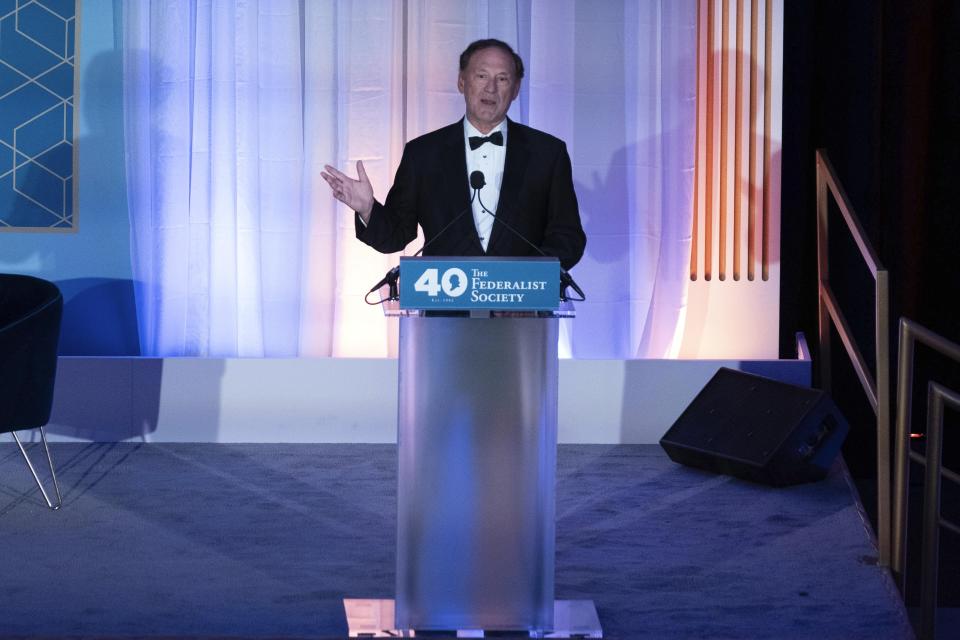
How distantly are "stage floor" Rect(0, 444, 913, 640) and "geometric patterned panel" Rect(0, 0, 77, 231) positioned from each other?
118cm

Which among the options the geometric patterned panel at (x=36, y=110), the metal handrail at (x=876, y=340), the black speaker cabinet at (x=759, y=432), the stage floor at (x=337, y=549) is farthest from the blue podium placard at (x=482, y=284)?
the geometric patterned panel at (x=36, y=110)

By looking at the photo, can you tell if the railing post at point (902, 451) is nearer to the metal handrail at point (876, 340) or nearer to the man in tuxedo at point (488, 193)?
the metal handrail at point (876, 340)

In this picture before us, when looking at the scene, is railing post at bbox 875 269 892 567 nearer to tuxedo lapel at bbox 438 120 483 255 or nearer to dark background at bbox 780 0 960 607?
tuxedo lapel at bbox 438 120 483 255

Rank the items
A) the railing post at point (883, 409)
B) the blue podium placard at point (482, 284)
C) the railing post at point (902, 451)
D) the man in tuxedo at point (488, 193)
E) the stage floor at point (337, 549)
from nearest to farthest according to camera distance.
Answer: the blue podium placard at point (482, 284) < the stage floor at point (337, 549) < the railing post at point (902, 451) < the railing post at point (883, 409) < the man in tuxedo at point (488, 193)

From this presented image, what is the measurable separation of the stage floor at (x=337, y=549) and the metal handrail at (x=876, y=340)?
0.21 metres

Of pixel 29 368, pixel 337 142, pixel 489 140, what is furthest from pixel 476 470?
pixel 337 142

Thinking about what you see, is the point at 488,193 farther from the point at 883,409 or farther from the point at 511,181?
the point at 883,409

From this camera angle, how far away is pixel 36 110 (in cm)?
548

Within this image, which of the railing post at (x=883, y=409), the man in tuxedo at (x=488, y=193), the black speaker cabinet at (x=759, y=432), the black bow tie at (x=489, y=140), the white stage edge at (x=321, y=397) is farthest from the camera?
the white stage edge at (x=321, y=397)

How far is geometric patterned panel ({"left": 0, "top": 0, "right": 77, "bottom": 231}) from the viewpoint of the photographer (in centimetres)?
545

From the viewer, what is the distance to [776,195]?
5453mm

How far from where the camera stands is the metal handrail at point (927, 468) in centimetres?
324

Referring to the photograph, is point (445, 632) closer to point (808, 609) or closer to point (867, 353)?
point (808, 609)

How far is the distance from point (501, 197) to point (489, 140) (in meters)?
0.27
